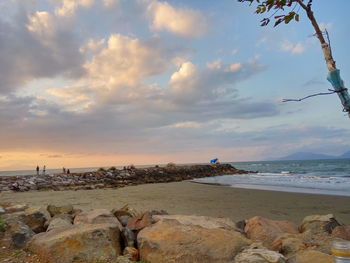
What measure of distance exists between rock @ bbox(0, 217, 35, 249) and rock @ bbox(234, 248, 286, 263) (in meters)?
3.79

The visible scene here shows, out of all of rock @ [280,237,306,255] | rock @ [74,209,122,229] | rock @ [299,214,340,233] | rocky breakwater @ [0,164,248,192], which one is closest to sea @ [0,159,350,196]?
rocky breakwater @ [0,164,248,192]

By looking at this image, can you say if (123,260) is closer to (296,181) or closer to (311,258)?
(311,258)

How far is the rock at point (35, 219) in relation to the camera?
20.3ft

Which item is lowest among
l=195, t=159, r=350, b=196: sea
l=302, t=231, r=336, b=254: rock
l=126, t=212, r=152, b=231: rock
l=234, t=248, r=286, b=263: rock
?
l=195, t=159, r=350, b=196: sea

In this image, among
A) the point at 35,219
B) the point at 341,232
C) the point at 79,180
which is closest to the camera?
the point at 341,232

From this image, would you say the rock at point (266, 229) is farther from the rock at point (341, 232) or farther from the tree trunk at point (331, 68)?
the tree trunk at point (331, 68)

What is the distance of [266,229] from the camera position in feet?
18.0

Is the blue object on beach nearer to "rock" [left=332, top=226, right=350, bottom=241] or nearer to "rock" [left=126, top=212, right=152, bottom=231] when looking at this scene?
"rock" [left=332, top=226, right=350, bottom=241]

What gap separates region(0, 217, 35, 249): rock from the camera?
4961 millimetres

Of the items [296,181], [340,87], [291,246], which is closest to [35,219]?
[291,246]

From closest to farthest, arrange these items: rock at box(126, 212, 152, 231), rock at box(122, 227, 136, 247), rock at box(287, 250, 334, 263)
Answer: rock at box(287, 250, 334, 263)
rock at box(122, 227, 136, 247)
rock at box(126, 212, 152, 231)

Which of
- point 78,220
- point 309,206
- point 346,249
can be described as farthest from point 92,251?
point 309,206

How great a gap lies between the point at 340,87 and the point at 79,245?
13.1 feet

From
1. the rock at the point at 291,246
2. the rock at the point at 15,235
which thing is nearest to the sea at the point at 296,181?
the rock at the point at 291,246
